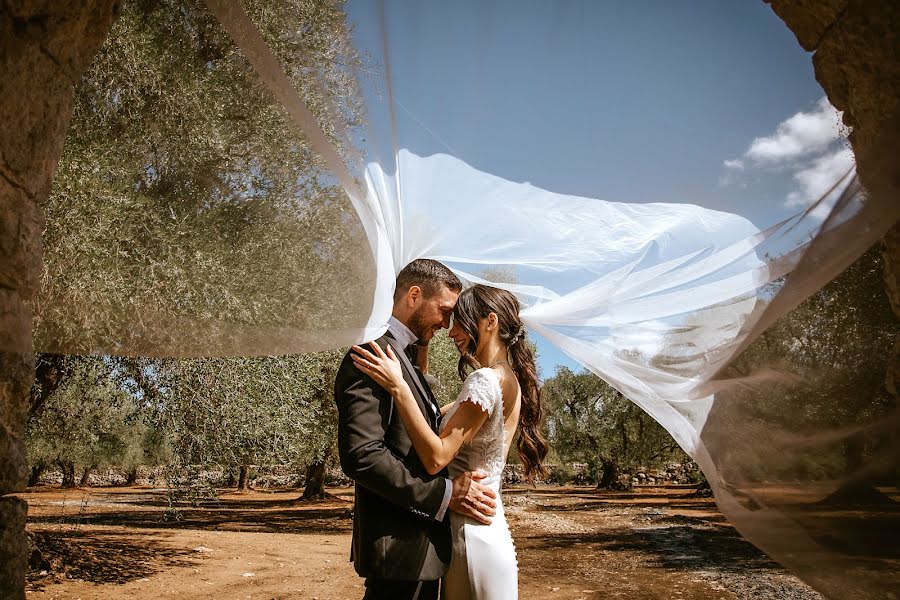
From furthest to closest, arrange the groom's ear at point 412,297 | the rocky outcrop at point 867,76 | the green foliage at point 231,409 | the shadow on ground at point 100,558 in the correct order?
the shadow on ground at point 100,558, the green foliage at point 231,409, the groom's ear at point 412,297, the rocky outcrop at point 867,76

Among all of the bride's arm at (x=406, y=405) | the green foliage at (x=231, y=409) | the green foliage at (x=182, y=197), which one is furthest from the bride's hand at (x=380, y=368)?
the green foliage at (x=231, y=409)

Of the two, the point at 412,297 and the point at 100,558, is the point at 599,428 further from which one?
the point at 412,297

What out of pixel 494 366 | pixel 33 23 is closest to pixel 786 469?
pixel 494 366

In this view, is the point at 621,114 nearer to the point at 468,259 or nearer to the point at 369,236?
the point at 468,259

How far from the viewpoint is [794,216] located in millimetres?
1995

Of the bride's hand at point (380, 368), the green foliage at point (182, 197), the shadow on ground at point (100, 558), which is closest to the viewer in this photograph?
the bride's hand at point (380, 368)

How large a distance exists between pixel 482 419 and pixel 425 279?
→ 712mm

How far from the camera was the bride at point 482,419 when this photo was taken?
7.29 feet

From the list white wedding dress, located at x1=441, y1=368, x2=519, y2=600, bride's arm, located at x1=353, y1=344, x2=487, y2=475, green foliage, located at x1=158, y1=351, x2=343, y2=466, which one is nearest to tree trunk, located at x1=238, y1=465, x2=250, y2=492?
green foliage, located at x1=158, y1=351, x2=343, y2=466

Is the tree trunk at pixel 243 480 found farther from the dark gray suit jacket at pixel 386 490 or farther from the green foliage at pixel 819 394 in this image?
the green foliage at pixel 819 394

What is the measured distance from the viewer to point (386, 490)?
208 cm

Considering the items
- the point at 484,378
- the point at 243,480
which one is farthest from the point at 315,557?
the point at 243,480

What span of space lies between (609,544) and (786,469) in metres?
9.50

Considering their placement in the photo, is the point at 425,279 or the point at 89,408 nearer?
the point at 425,279
